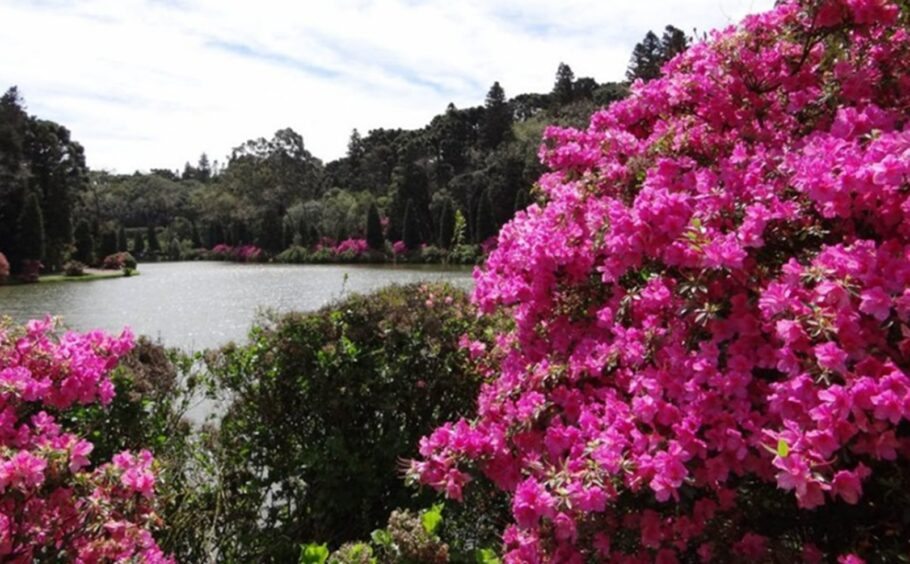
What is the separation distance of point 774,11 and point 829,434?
1.98 metres

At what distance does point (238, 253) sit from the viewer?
6362 cm

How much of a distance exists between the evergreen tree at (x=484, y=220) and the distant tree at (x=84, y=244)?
82.9 ft

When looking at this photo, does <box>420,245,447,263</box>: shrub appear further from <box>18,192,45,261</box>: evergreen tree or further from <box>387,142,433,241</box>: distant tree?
<box>18,192,45,261</box>: evergreen tree

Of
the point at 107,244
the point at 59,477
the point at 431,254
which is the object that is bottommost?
the point at 107,244

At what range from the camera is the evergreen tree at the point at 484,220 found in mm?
41188

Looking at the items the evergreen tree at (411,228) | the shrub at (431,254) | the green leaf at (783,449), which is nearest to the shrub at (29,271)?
the shrub at (431,254)

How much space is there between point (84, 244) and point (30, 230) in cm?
1122

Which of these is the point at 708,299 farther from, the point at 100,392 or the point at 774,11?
the point at 100,392

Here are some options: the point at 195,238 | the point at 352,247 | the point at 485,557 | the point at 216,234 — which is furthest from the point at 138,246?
the point at 485,557

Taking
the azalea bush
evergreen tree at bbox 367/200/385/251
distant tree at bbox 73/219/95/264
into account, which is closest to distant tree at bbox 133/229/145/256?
distant tree at bbox 73/219/95/264

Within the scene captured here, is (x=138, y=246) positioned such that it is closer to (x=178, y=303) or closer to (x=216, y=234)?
(x=216, y=234)

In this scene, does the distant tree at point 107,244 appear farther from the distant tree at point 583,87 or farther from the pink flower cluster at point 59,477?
the pink flower cluster at point 59,477

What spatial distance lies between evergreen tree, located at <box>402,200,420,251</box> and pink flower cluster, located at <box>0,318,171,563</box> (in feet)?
146

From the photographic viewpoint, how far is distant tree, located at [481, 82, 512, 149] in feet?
183
